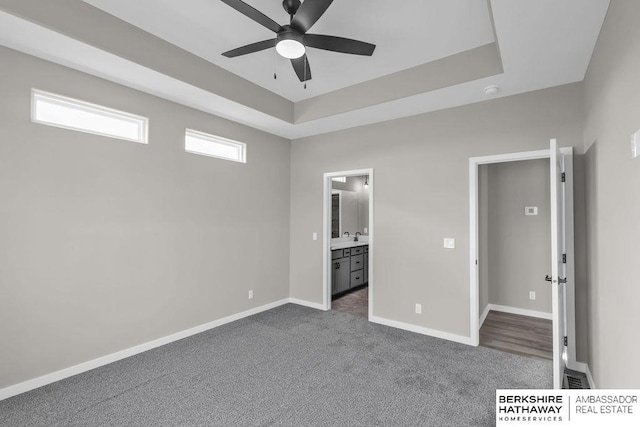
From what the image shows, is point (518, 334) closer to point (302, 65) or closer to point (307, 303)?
point (307, 303)

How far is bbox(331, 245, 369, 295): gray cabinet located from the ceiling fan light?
3487mm

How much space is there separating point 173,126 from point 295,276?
284 centimetres

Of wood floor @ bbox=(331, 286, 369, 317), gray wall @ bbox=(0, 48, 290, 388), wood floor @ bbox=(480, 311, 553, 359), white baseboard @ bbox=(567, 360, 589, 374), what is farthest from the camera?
wood floor @ bbox=(331, 286, 369, 317)

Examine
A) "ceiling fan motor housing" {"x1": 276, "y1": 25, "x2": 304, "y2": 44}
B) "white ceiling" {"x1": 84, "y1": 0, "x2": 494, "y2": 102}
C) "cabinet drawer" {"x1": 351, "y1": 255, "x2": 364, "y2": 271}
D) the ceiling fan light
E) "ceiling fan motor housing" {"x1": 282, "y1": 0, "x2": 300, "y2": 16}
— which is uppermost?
"white ceiling" {"x1": 84, "y1": 0, "x2": 494, "y2": 102}

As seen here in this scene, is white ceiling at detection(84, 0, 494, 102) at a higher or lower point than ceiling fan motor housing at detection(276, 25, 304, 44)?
higher

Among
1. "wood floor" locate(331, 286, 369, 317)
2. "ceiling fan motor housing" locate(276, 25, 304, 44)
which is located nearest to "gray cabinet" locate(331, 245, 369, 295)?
"wood floor" locate(331, 286, 369, 317)

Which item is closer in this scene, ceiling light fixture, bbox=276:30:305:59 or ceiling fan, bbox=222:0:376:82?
ceiling fan, bbox=222:0:376:82

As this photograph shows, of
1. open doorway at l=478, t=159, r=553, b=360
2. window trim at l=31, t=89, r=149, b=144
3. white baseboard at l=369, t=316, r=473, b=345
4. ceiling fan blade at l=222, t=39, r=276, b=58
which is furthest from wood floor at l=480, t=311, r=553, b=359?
window trim at l=31, t=89, r=149, b=144

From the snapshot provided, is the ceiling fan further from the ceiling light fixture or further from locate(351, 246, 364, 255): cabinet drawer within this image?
locate(351, 246, 364, 255): cabinet drawer

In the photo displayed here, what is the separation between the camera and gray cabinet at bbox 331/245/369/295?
5316mm

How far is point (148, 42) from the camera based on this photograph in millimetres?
2738

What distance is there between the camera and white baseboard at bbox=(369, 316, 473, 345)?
138 inches

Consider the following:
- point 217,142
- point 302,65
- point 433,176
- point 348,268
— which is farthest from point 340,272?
point 302,65

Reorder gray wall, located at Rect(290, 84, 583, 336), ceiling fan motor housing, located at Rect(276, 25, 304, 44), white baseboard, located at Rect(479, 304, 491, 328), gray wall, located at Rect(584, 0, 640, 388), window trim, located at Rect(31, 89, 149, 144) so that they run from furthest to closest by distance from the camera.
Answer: white baseboard, located at Rect(479, 304, 491, 328) < gray wall, located at Rect(290, 84, 583, 336) < window trim, located at Rect(31, 89, 149, 144) < ceiling fan motor housing, located at Rect(276, 25, 304, 44) < gray wall, located at Rect(584, 0, 640, 388)
